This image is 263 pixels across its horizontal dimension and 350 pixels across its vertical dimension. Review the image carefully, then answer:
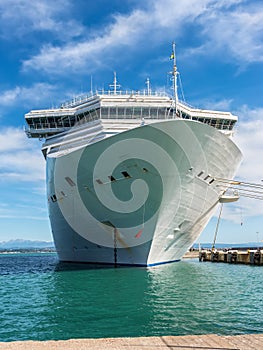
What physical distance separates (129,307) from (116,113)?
46.2 ft

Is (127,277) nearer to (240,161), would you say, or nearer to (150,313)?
(150,313)

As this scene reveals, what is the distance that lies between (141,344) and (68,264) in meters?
22.4

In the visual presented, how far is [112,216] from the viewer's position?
20109 mm

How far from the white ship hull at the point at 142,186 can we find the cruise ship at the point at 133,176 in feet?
0.17

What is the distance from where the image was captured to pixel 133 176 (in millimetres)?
18609

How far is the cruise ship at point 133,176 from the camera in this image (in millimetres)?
18109

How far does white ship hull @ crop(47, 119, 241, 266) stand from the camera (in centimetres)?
1798

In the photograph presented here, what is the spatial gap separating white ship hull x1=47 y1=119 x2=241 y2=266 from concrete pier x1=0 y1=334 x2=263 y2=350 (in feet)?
38.1

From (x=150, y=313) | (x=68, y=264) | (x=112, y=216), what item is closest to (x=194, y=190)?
(x=112, y=216)

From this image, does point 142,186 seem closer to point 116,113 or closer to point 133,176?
point 133,176

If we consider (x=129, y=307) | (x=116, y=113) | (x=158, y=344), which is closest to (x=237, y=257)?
(x=116, y=113)

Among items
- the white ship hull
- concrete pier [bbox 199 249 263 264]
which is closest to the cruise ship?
the white ship hull

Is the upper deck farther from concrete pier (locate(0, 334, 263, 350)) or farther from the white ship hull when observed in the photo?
concrete pier (locate(0, 334, 263, 350))

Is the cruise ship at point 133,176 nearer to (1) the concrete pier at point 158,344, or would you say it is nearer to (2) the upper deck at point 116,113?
(2) the upper deck at point 116,113
